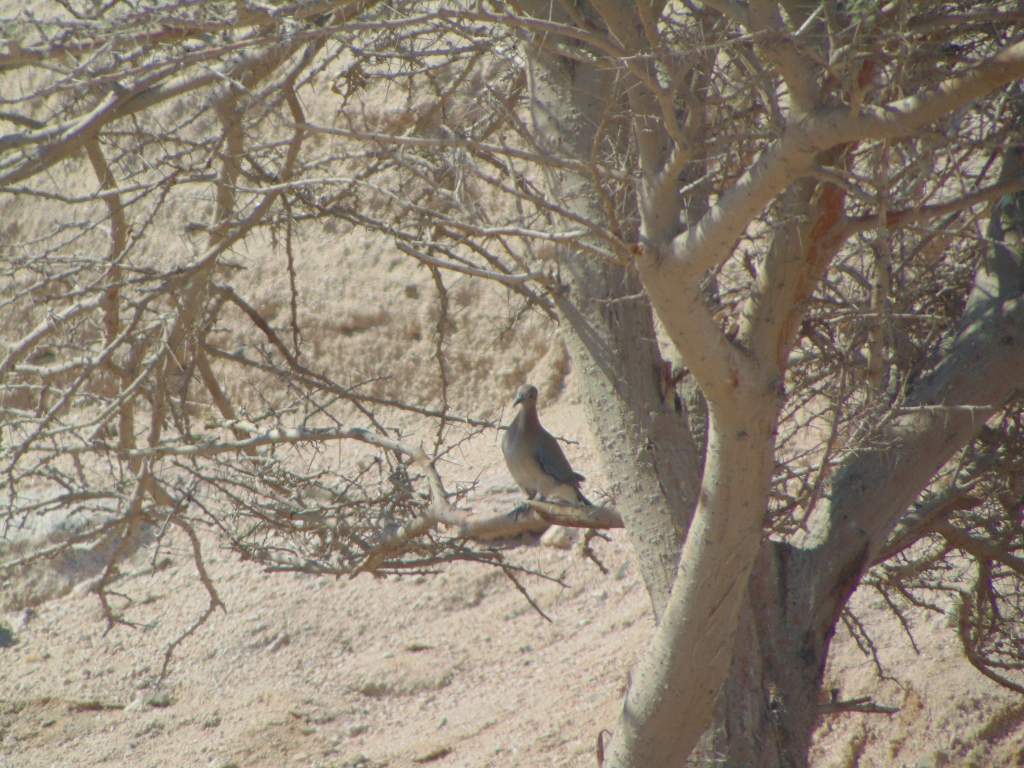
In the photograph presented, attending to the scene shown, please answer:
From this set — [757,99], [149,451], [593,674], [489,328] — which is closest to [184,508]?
[149,451]

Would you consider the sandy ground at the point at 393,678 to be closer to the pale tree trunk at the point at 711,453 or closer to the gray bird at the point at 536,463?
the gray bird at the point at 536,463

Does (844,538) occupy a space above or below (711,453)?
A: below

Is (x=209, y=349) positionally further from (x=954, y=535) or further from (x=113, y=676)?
(x=113, y=676)

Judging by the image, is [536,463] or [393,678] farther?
→ [393,678]

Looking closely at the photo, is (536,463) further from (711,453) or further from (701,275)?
(701,275)

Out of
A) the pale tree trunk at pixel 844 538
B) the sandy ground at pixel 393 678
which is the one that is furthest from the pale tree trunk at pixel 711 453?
the sandy ground at pixel 393 678

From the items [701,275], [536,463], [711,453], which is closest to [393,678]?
[536,463]

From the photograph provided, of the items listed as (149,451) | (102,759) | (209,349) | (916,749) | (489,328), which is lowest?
(916,749)


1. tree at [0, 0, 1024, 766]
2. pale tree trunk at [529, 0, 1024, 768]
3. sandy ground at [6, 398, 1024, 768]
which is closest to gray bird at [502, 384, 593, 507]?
sandy ground at [6, 398, 1024, 768]

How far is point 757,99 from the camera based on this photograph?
315cm

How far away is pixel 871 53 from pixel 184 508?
2838mm

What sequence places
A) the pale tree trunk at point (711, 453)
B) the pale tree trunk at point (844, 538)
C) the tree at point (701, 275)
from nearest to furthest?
1. the tree at point (701, 275)
2. the pale tree trunk at point (711, 453)
3. the pale tree trunk at point (844, 538)

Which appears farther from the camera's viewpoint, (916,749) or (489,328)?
(489,328)

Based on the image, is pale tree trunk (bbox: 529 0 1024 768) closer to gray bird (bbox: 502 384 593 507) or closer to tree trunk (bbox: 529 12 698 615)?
tree trunk (bbox: 529 12 698 615)
